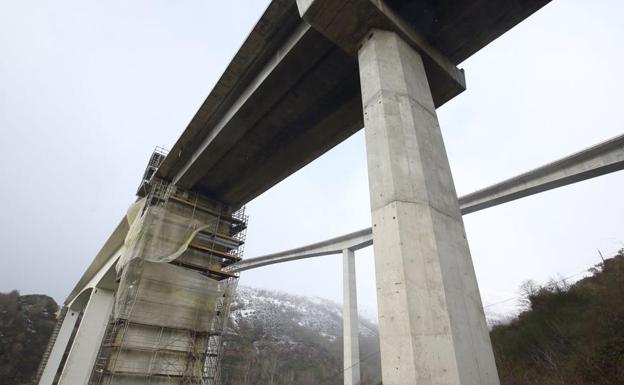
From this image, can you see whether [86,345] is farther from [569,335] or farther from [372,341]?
[372,341]

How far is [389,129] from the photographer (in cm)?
446

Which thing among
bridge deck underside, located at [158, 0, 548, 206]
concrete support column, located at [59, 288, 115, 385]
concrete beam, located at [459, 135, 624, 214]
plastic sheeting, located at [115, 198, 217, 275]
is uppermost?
concrete beam, located at [459, 135, 624, 214]

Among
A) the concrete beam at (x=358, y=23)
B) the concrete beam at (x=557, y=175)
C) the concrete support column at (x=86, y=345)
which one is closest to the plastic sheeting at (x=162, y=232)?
the concrete support column at (x=86, y=345)

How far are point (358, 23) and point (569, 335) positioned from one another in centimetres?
2078

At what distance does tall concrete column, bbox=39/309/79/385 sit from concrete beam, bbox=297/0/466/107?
37974mm

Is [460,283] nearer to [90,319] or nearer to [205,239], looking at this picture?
[205,239]

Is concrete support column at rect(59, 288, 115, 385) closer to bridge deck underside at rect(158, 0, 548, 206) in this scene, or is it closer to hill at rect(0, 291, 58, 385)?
bridge deck underside at rect(158, 0, 548, 206)

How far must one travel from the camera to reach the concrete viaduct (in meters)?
3.41

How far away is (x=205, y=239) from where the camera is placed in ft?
46.2

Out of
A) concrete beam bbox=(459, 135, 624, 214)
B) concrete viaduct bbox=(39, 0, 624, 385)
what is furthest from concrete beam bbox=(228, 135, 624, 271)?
concrete viaduct bbox=(39, 0, 624, 385)

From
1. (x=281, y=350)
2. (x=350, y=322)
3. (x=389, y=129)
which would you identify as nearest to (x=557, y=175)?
(x=350, y=322)

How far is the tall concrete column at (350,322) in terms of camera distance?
1000 inches

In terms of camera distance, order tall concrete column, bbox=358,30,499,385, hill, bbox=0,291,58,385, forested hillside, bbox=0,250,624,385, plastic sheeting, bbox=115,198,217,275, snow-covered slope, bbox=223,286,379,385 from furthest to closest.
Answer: snow-covered slope, bbox=223,286,379,385 → hill, bbox=0,291,58,385 → forested hillside, bbox=0,250,624,385 → plastic sheeting, bbox=115,198,217,275 → tall concrete column, bbox=358,30,499,385

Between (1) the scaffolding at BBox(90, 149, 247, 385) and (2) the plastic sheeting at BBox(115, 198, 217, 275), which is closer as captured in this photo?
(1) the scaffolding at BBox(90, 149, 247, 385)
